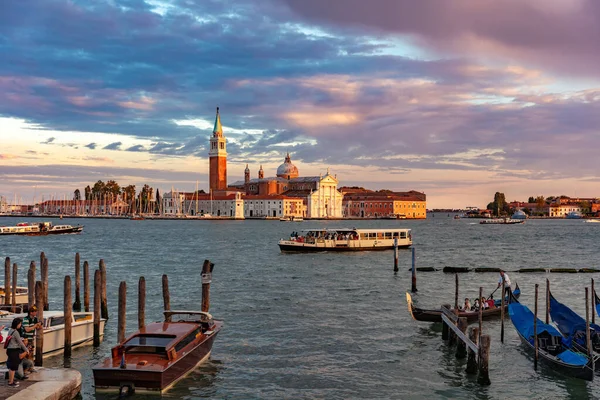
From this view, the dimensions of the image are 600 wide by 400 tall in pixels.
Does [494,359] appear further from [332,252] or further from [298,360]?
[332,252]

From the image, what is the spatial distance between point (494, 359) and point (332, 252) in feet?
112

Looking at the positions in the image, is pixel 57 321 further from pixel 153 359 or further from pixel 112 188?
pixel 112 188

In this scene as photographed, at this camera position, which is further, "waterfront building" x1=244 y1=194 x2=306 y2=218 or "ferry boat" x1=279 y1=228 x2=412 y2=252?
"waterfront building" x1=244 y1=194 x2=306 y2=218

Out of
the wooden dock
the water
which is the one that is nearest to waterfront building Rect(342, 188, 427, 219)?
the water

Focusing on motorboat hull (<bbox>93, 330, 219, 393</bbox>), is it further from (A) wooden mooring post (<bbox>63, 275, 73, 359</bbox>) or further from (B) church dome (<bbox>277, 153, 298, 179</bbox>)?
(B) church dome (<bbox>277, 153, 298, 179</bbox>)

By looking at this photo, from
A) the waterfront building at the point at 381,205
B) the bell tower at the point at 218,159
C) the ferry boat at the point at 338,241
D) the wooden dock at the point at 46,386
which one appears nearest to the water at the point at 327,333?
the wooden dock at the point at 46,386

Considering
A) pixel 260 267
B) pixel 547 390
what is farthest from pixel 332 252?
pixel 547 390

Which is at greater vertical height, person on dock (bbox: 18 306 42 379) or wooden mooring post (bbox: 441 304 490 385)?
person on dock (bbox: 18 306 42 379)

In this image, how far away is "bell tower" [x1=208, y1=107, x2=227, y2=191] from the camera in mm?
163125

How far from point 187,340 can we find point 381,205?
16427 centimetres

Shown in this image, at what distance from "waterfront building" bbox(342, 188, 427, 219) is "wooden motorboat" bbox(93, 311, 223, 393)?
162m

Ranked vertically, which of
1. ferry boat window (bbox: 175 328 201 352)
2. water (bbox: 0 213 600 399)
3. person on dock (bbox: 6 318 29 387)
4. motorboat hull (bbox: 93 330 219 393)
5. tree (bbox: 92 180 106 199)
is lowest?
water (bbox: 0 213 600 399)

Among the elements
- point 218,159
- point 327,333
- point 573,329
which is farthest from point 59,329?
point 218,159

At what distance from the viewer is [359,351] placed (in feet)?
54.8
